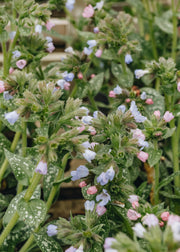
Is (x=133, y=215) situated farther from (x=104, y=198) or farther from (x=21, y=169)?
(x=21, y=169)

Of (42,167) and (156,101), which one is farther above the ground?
(42,167)

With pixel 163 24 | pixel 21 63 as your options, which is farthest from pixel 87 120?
pixel 163 24

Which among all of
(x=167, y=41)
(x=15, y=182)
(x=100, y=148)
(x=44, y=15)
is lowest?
(x=15, y=182)

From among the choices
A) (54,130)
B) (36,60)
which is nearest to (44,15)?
(36,60)

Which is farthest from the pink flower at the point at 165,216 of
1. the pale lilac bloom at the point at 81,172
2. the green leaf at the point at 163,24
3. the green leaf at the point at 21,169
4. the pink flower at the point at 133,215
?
the green leaf at the point at 163,24

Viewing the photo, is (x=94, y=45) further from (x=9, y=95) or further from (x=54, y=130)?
(x=54, y=130)

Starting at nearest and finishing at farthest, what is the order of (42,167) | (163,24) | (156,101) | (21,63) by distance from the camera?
(42,167) → (21,63) → (156,101) → (163,24)

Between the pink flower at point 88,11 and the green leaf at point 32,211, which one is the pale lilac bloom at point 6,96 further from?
the pink flower at point 88,11
